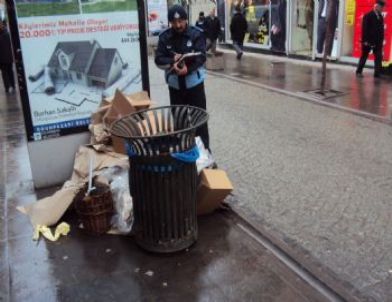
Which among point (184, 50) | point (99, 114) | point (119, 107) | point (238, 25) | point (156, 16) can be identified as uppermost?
point (156, 16)

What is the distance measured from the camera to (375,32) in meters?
10.9

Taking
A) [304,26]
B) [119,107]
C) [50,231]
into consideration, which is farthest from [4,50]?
[304,26]

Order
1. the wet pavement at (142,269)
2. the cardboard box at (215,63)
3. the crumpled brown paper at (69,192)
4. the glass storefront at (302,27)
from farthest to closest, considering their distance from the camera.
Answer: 1. the glass storefront at (302,27)
2. the cardboard box at (215,63)
3. the crumpled brown paper at (69,192)
4. the wet pavement at (142,269)

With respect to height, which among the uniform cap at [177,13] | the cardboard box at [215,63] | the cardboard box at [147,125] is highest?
the uniform cap at [177,13]

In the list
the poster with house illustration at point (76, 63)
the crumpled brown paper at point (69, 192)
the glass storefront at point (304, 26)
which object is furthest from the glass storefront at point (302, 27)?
the crumpled brown paper at point (69, 192)

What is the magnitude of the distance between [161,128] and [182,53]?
4.46 feet

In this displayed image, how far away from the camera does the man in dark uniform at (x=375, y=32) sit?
35.5ft

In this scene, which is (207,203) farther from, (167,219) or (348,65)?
(348,65)

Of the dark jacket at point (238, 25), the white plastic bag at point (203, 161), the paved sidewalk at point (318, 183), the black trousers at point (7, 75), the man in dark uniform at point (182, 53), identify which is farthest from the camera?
the dark jacket at point (238, 25)

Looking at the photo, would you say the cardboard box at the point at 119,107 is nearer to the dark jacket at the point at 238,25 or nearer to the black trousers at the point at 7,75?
the black trousers at the point at 7,75

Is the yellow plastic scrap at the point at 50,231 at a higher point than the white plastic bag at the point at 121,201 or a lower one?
lower

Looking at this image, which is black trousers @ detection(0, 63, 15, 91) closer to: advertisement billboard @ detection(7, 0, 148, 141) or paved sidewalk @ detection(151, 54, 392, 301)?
paved sidewalk @ detection(151, 54, 392, 301)

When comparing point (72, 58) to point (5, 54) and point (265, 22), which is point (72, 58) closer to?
point (5, 54)

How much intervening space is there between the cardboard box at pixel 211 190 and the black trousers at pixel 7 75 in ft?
29.1
